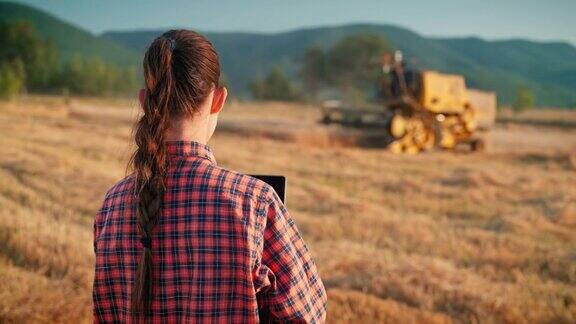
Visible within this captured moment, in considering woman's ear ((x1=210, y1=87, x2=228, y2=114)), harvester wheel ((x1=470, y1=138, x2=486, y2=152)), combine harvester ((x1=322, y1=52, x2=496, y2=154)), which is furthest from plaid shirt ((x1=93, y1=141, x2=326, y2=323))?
harvester wheel ((x1=470, y1=138, x2=486, y2=152))

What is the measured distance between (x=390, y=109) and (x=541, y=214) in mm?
10488

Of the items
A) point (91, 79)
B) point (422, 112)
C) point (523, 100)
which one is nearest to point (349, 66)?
point (523, 100)

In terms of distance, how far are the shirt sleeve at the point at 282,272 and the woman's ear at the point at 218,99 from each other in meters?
0.27

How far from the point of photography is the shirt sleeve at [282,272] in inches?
52.0

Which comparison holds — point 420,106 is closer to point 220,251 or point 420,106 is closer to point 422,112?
point 422,112

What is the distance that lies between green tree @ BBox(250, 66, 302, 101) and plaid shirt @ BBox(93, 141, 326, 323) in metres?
67.9

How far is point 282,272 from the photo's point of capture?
1.33m

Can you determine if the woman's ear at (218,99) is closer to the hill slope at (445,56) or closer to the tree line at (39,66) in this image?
the tree line at (39,66)

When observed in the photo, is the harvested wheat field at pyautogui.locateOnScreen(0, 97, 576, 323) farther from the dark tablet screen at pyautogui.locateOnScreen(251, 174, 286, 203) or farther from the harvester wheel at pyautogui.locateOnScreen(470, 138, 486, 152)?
the harvester wheel at pyautogui.locateOnScreen(470, 138, 486, 152)

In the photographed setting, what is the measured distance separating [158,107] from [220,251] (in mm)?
351

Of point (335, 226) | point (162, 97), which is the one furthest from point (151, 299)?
point (335, 226)

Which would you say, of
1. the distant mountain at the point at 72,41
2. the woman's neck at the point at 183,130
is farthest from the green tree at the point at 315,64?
the woman's neck at the point at 183,130

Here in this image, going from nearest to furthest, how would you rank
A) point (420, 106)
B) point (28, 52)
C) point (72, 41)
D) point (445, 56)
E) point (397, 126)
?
point (397, 126)
point (420, 106)
point (28, 52)
point (72, 41)
point (445, 56)

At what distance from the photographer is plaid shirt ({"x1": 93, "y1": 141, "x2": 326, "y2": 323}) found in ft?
4.27
